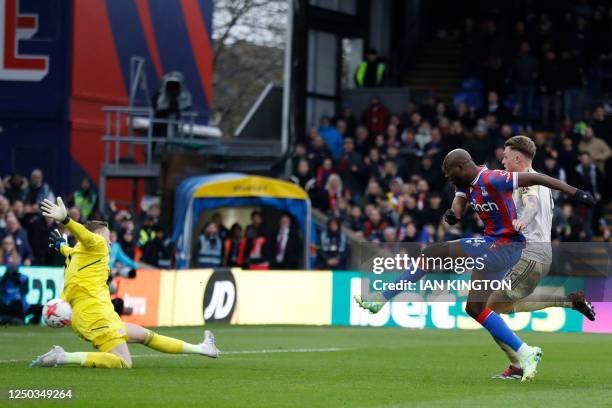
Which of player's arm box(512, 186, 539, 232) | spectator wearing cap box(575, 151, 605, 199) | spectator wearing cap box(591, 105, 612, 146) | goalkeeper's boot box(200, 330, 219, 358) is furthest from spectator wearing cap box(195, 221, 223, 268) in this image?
player's arm box(512, 186, 539, 232)

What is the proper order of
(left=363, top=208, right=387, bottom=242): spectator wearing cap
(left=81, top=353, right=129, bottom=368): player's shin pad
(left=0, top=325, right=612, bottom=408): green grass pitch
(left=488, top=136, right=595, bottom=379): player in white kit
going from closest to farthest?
(left=0, top=325, right=612, bottom=408): green grass pitch → (left=488, top=136, right=595, bottom=379): player in white kit → (left=81, top=353, right=129, bottom=368): player's shin pad → (left=363, top=208, right=387, bottom=242): spectator wearing cap

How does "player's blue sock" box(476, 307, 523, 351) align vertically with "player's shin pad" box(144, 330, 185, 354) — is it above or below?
above

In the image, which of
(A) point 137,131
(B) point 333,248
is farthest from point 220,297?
(A) point 137,131

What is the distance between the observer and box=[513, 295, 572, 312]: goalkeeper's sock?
12.7 metres

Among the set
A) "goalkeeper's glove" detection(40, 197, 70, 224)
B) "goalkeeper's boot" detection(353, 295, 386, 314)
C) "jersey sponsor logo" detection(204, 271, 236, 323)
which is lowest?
"jersey sponsor logo" detection(204, 271, 236, 323)

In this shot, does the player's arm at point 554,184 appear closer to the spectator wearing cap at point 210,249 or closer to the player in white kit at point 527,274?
the player in white kit at point 527,274

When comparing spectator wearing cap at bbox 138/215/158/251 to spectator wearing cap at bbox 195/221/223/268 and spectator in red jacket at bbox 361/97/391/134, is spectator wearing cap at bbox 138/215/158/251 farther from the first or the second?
spectator in red jacket at bbox 361/97/391/134

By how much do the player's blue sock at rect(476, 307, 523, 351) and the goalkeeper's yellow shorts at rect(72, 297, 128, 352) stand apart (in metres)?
3.47

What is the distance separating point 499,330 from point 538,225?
118 centimetres

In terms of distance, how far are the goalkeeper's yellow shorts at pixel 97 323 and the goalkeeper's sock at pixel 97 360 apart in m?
0.10

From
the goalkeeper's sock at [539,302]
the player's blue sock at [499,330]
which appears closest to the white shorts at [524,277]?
the goalkeeper's sock at [539,302]

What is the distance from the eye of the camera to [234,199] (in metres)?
28.4

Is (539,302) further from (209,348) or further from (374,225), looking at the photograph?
(374,225)

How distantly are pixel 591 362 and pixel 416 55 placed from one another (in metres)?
23.4
